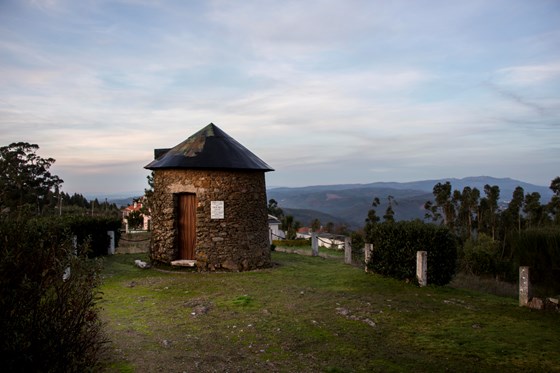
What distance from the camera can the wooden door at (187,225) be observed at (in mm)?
15188

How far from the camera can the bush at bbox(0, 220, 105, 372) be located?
384 centimetres

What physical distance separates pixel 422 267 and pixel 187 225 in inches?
305

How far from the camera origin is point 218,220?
1460 centimetres

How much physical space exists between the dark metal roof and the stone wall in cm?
31

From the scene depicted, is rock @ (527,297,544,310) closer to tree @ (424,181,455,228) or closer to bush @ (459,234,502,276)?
bush @ (459,234,502,276)

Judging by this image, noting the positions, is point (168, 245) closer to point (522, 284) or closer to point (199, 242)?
point (199, 242)

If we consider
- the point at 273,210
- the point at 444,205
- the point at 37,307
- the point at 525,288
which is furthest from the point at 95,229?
the point at 273,210

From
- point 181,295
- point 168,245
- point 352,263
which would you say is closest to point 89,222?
point 168,245

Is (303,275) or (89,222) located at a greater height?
(89,222)

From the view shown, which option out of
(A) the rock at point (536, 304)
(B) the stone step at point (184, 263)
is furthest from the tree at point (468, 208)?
(A) the rock at point (536, 304)

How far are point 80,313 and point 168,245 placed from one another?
10.5m

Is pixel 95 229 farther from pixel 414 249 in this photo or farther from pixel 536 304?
pixel 536 304

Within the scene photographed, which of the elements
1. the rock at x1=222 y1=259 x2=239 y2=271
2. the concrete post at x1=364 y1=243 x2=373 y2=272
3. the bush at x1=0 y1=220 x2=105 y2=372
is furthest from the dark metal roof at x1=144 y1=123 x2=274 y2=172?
the bush at x1=0 y1=220 x2=105 y2=372

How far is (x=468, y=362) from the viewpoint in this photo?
641 cm
